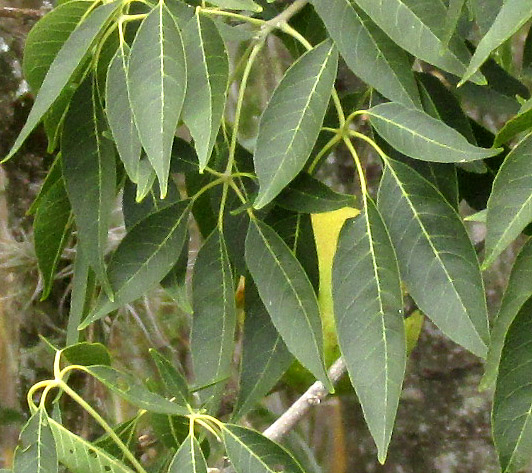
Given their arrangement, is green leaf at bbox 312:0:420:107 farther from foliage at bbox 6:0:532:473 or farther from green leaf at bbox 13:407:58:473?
green leaf at bbox 13:407:58:473

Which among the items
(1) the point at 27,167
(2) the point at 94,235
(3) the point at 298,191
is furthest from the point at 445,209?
(1) the point at 27,167

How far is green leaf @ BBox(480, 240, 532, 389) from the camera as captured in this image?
38cm

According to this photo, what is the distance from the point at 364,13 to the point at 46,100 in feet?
0.63

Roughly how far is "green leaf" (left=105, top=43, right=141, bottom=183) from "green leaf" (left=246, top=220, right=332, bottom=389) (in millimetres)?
86

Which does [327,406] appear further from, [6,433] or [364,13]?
[364,13]

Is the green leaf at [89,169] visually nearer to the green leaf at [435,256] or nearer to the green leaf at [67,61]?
the green leaf at [67,61]

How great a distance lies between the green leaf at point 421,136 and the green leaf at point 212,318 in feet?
0.41

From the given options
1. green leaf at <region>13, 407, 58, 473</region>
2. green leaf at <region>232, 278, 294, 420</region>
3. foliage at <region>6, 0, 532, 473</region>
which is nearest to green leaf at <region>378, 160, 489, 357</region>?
foliage at <region>6, 0, 532, 473</region>

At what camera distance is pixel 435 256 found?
41 cm

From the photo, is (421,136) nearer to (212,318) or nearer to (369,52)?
(369,52)

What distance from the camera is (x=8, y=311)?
3.06ft

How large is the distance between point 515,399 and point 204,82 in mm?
230

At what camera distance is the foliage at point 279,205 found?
0.39 metres

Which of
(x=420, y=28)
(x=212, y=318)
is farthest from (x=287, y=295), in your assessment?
(x=420, y=28)
